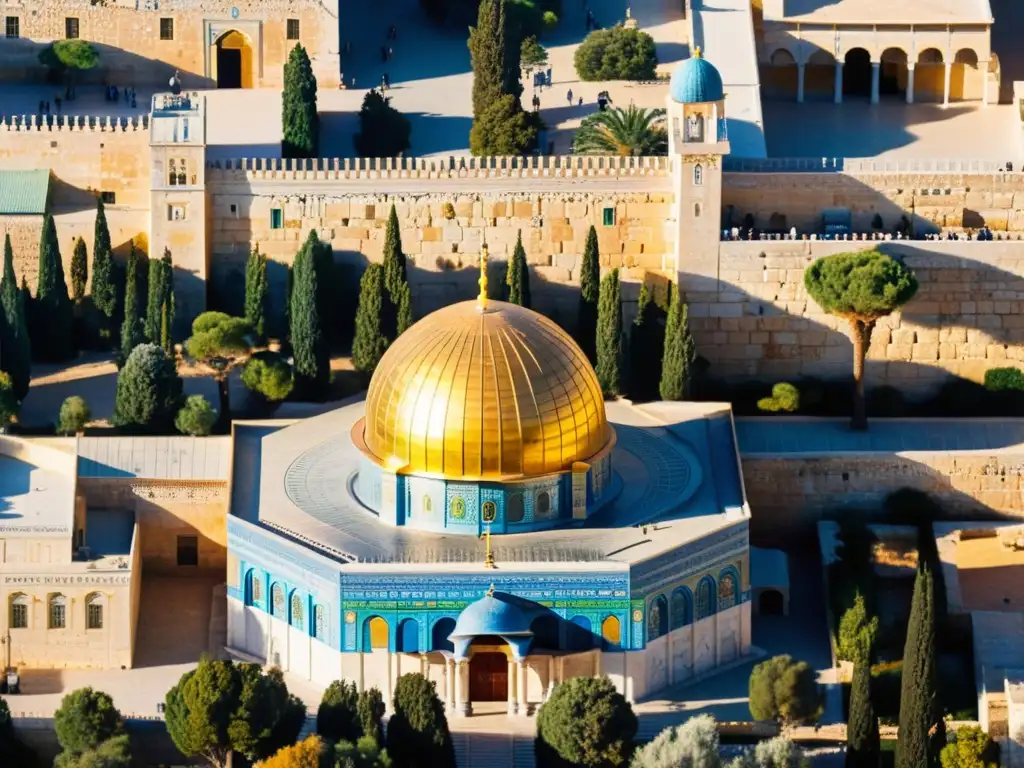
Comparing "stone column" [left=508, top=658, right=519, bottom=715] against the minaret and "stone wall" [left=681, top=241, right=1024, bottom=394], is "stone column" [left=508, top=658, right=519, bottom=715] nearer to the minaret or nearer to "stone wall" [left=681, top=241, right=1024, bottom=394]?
"stone wall" [left=681, top=241, right=1024, bottom=394]

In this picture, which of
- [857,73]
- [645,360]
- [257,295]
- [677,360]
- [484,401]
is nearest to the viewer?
[484,401]

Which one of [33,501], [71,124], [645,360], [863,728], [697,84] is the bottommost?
[863,728]

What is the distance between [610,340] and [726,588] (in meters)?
8.17

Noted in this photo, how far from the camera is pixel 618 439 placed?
318ft

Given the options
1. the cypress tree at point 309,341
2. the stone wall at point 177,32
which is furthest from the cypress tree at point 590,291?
the stone wall at point 177,32

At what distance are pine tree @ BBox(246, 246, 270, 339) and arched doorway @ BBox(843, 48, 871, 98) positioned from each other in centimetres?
1848

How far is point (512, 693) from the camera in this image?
91.0 metres

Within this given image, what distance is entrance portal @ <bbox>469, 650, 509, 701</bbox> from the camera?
91250mm

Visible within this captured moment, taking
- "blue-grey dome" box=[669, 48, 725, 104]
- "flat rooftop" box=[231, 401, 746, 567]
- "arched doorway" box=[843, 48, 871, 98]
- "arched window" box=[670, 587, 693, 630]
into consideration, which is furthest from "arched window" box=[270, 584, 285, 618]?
"arched doorway" box=[843, 48, 871, 98]

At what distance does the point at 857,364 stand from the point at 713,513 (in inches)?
314

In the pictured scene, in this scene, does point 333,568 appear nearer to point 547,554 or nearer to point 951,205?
point 547,554

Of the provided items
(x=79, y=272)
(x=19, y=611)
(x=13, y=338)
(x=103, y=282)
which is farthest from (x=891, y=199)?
(x=19, y=611)

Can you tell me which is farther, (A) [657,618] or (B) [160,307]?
(B) [160,307]

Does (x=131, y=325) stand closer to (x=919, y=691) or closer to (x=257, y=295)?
(x=257, y=295)
